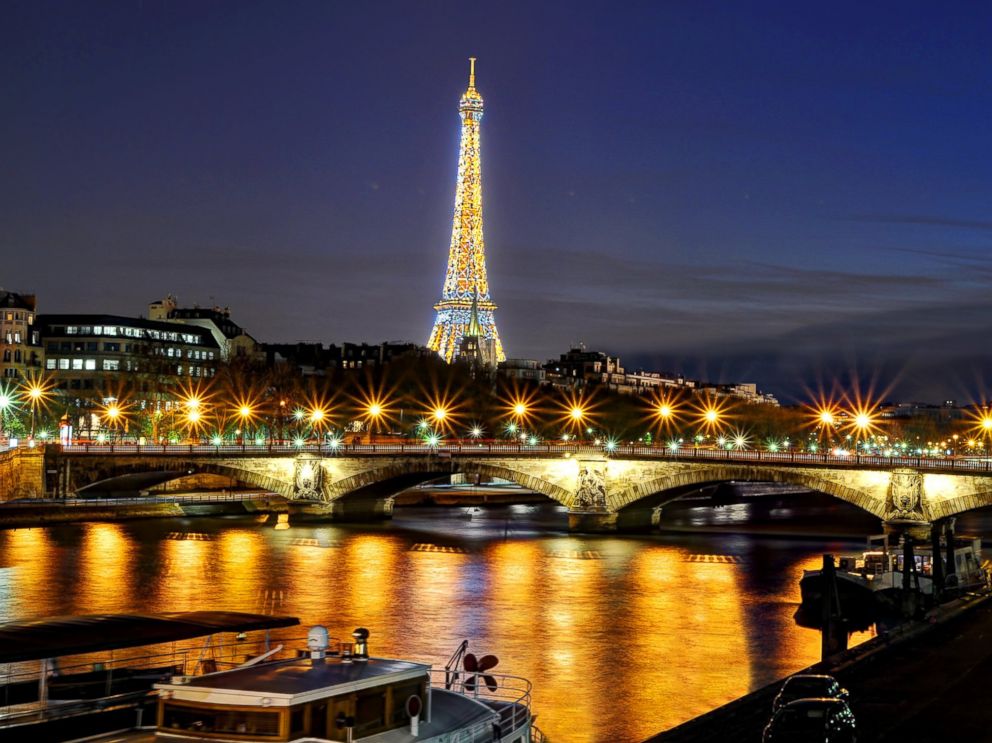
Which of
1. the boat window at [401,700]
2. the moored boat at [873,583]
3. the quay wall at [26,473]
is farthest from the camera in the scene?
the quay wall at [26,473]

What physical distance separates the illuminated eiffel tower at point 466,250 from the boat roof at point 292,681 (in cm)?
13146

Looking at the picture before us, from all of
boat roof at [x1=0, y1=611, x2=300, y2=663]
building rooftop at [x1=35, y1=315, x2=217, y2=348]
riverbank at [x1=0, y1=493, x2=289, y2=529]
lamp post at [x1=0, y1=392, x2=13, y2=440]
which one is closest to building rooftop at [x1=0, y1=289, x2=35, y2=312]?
building rooftop at [x1=35, y1=315, x2=217, y2=348]

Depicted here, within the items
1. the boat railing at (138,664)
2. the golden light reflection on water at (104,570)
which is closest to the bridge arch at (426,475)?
the golden light reflection on water at (104,570)

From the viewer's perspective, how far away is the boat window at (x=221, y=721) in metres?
14.5

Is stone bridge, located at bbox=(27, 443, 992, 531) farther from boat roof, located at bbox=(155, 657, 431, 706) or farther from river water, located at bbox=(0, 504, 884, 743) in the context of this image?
boat roof, located at bbox=(155, 657, 431, 706)

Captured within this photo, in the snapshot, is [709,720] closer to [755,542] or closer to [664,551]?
[664,551]

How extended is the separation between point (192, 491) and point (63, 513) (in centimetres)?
1963

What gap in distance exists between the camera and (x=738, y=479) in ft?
207

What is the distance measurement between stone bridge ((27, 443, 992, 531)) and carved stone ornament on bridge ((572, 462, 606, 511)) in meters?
0.05

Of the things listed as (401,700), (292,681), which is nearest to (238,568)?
(401,700)

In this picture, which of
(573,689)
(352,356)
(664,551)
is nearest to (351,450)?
(664,551)

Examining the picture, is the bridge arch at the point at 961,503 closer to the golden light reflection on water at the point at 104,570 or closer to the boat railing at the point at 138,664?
the boat railing at the point at 138,664

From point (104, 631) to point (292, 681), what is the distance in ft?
16.8

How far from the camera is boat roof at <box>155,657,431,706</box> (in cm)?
1464
